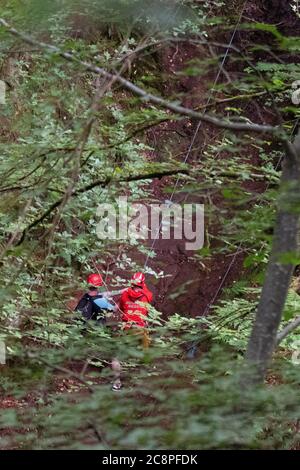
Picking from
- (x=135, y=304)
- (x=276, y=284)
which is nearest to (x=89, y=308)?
(x=135, y=304)

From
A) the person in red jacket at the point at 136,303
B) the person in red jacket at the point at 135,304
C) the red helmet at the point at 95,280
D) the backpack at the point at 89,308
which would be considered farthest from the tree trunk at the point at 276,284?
the backpack at the point at 89,308

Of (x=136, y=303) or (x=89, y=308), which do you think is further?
(x=89, y=308)

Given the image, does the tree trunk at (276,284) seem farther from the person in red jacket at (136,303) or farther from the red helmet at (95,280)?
the red helmet at (95,280)

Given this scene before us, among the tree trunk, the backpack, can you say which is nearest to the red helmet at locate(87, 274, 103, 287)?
the backpack

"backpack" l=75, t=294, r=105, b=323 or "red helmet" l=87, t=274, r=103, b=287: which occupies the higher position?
"red helmet" l=87, t=274, r=103, b=287

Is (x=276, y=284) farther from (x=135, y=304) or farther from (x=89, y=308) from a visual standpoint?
(x=89, y=308)

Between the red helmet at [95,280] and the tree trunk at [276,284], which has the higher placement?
the tree trunk at [276,284]

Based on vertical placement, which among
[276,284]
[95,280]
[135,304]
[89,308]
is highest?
[276,284]

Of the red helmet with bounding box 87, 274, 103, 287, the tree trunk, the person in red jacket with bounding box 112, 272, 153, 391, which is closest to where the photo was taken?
the tree trunk

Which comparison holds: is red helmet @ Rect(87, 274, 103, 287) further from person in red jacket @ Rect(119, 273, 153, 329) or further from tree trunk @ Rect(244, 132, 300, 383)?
tree trunk @ Rect(244, 132, 300, 383)

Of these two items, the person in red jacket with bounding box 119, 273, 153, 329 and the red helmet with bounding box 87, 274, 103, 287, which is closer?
the person in red jacket with bounding box 119, 273, 153, 329

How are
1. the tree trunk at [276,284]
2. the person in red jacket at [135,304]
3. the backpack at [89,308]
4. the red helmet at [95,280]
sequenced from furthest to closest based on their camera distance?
the backpack at [89,308], the red helmet at [95,280], the person in red jacket at [135,304], the tree trunk at [276,284]

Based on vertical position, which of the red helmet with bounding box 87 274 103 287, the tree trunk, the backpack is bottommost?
the backpack

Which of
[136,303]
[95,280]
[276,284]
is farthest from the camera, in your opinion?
[136,303]
